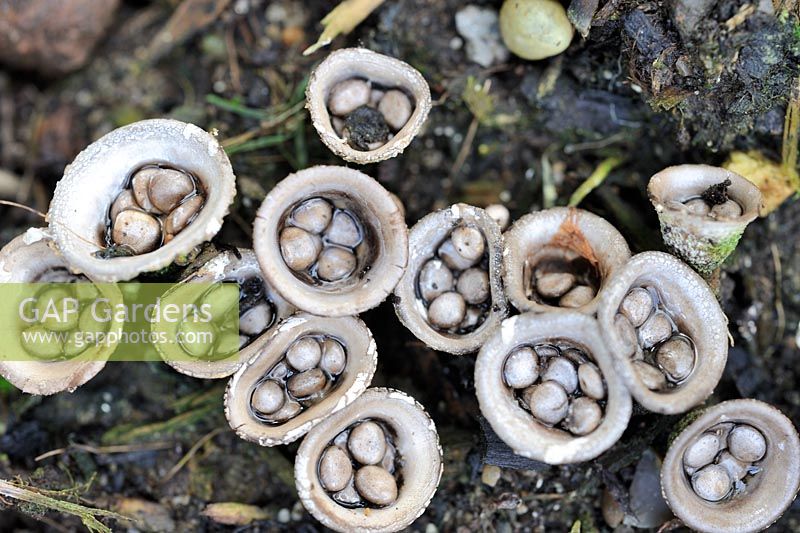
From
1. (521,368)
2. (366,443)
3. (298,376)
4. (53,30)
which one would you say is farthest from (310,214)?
(53,30)

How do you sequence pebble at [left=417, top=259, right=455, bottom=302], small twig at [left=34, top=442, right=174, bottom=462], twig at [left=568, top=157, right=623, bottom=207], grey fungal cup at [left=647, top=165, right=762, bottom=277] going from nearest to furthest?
grey fungal cup at [left=647, top=165, right=762, bottom=277]
pebble at [left=417, top=259, right=455, bottom=302]
small twig at [left=34, top=442, right=174, bottom=462]
twig at [left=568, top=157, right=623, bottom=207]

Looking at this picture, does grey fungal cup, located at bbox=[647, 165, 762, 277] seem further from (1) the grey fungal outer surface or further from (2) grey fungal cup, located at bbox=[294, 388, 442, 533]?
(1) the grey fungal outer surface

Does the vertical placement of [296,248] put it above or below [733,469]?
above

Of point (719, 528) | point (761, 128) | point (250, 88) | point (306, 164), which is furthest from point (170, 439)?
point (761, 128)

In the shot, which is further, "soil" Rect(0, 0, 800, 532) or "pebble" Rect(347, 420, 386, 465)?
"soil" Rect(0, 0, 800, 532)

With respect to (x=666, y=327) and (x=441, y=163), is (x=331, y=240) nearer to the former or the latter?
(x=441, y=163)

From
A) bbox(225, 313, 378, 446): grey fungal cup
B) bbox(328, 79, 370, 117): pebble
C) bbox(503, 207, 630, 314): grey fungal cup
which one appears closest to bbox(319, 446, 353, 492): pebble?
bbox(225, 313, 378, 446): grey fungal cup

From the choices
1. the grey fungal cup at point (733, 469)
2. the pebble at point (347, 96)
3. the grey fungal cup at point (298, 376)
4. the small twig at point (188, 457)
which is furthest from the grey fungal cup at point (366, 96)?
the grey fungal cup at point (733, 469)

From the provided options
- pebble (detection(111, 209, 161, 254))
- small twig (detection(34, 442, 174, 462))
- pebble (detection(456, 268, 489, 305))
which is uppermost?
pebble (detection(111, 209, 161, 254))
